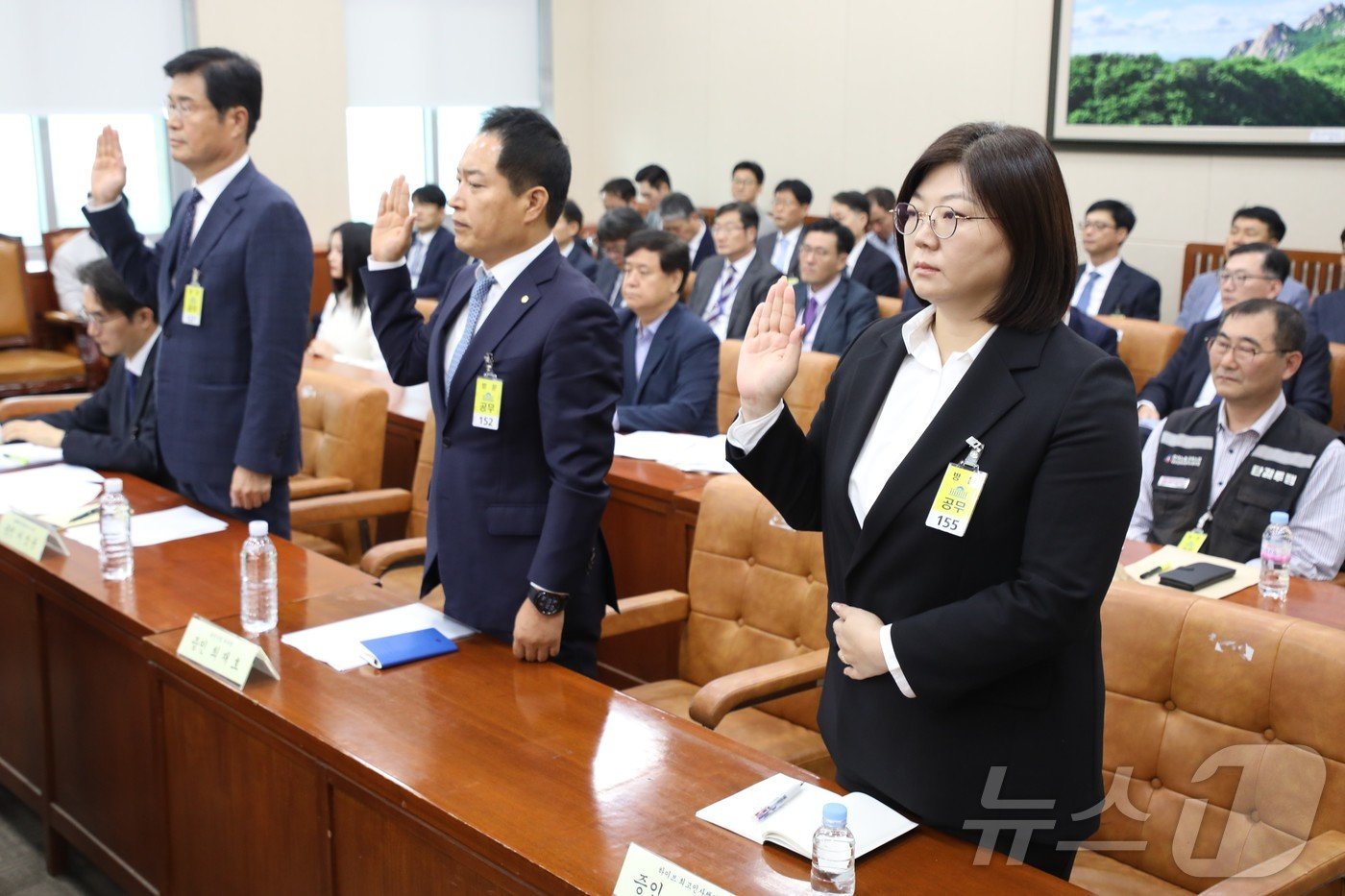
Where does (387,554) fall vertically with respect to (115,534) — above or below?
below

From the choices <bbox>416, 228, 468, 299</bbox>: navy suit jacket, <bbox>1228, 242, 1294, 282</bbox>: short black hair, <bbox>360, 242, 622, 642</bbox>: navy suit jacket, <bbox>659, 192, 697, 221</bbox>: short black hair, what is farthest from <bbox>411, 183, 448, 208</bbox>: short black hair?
<bbox>360, 242, 622, 642</bbox>: navy suit jacket

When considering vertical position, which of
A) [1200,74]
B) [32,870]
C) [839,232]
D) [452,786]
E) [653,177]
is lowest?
[32,870]

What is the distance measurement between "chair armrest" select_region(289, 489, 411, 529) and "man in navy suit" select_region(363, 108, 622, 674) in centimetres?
115

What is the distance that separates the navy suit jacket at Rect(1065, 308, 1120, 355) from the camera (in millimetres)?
4844

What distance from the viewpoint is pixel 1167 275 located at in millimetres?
7488

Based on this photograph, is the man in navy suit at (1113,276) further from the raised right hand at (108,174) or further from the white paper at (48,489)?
the white paper at (48,489)

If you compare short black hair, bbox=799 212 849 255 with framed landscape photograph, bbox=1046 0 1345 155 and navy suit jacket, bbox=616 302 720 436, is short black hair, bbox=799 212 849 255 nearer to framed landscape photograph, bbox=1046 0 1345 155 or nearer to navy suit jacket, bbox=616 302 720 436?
navy suit jacket, bbox=616 302 720 436

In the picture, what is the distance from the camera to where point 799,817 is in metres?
1.51

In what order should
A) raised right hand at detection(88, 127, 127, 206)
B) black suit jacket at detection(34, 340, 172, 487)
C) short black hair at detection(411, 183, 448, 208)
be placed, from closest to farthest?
raised right hand at detection(88, 127, 127, 206), black suit jacket at detection(34, 340, 172, 487), short black hair at detection(411, 183, 448, 208)

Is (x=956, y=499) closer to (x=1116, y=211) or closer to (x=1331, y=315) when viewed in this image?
(x=1331, y=315)

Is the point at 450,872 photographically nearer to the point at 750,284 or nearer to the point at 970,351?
the point at 970,351

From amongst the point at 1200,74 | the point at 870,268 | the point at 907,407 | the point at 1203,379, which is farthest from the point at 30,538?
the point at 1200,74

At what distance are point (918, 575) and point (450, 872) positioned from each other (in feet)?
2.27

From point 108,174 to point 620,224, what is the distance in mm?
4283
